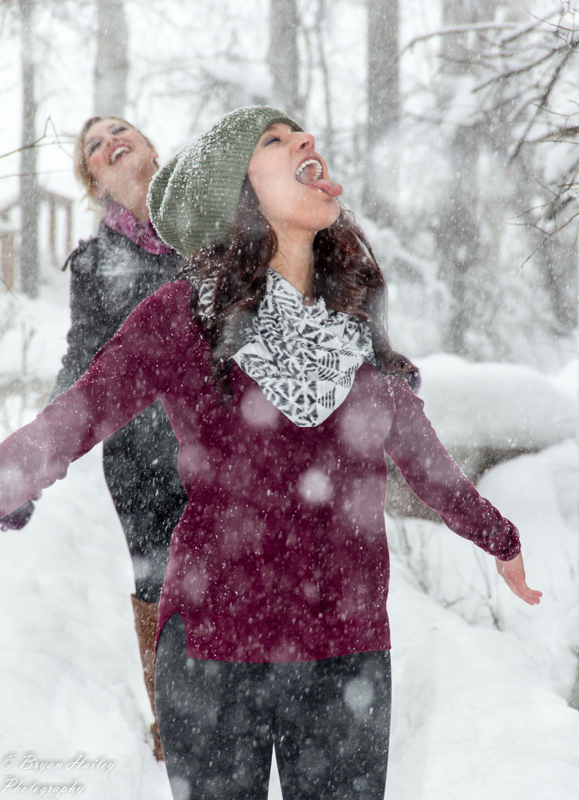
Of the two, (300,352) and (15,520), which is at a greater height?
(300,352)

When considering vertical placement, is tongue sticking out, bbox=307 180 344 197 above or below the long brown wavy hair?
above

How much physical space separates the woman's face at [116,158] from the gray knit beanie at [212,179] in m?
0.96

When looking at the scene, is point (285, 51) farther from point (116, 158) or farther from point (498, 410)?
point (116, 158)

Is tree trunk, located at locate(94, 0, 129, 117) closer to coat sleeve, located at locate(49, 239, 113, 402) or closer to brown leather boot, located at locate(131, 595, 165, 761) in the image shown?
coat sleeve, located at locate(49, 239, 113, 402)

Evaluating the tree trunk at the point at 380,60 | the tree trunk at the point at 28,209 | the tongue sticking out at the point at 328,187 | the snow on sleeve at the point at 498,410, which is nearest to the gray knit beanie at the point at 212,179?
the tongue sticking out at the point at 328,187

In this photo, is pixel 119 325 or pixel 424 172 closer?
pixel 119 325

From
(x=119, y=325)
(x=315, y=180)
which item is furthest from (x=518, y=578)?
(x=119, y=325)

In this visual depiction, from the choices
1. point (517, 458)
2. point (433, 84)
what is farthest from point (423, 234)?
point (517, 458)

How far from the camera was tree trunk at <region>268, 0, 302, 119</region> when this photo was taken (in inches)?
357

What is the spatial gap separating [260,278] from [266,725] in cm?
86

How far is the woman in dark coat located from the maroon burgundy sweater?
0.93 metres

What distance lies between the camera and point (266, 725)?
1187 millimetres

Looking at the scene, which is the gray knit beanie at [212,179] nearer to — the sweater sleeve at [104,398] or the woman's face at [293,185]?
the woman's face at [293,185]

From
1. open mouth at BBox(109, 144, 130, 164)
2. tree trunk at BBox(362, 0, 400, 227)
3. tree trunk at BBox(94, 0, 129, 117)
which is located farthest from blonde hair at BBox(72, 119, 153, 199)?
tree trunk at BBox(94, 0, 129, 117)
